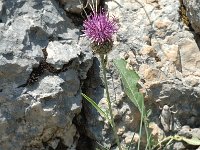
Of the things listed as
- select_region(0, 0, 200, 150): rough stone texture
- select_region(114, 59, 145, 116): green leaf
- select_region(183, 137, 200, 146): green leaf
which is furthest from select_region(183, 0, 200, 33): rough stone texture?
select_region(183, 137, 200, 146): green leaf

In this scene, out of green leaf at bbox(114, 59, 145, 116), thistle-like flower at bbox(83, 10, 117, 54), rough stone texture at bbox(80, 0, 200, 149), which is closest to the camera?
thistle-like flower at bbox(83, 10, 117, 54)

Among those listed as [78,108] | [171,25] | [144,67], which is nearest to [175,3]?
[171,25]

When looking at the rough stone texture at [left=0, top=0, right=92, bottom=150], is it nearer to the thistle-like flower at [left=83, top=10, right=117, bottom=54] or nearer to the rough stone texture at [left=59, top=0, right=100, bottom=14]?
the rough stone texture at [left=59, top=0, right=100, bottom=14]

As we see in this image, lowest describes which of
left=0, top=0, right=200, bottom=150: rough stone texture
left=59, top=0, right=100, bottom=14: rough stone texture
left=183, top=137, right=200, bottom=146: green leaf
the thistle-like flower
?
left=183, top=137, right=200, bottom=146: green leaf

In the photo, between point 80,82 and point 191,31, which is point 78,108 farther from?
point 191,31

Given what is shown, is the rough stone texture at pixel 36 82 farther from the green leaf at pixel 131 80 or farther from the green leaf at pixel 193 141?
the green leaf at pixel 193 141

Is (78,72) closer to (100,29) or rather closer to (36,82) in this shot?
(36,82)
